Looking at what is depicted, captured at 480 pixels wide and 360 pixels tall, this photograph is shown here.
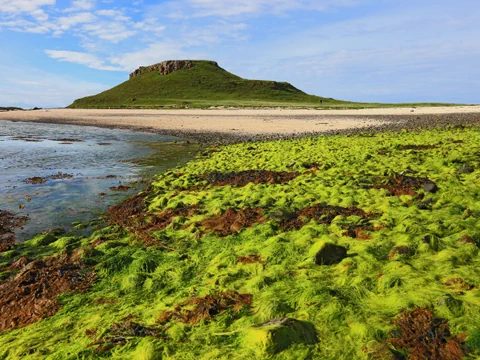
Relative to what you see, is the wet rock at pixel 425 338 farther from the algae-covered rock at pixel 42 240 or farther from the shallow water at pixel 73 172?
the shallow water at pixel 73 172

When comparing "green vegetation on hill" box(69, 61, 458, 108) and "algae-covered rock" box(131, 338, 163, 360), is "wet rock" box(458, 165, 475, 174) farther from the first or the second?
"green vegetation on hill" box(69, 61, 458, 108)

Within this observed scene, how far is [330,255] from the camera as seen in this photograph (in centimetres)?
714

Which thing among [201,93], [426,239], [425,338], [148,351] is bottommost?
[148,351]

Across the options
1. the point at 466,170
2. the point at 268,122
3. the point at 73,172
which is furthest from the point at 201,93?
the point at 466,170

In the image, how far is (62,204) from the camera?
1309cm

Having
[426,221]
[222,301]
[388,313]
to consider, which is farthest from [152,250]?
[426,221]

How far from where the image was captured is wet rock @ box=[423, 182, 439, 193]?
11.0 metres

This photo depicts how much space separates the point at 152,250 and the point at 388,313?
5.42 metres

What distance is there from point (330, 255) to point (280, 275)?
1.11m

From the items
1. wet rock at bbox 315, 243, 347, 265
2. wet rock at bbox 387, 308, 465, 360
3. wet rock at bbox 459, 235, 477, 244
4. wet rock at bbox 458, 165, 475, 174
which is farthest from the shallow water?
wet rock at bbox 458, 165, 475, 174

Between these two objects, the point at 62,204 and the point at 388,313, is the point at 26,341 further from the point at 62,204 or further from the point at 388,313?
the point at 62,204

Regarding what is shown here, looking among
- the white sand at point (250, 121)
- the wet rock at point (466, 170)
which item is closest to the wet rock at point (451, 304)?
the wet rock at point (466, 170)

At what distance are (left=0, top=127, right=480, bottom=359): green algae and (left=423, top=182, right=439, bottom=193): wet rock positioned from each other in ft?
0.55

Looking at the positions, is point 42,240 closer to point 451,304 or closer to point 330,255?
point 330,255
